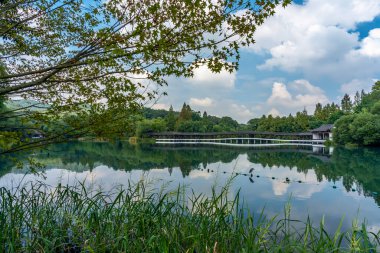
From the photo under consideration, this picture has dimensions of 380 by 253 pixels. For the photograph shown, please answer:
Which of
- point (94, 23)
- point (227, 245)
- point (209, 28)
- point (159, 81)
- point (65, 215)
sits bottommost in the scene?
point (227, 245)

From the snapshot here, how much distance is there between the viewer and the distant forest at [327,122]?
3138cm

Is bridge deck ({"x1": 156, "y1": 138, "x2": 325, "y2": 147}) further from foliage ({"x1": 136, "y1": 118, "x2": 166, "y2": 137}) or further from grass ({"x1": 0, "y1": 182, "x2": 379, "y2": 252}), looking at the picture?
grass ({"x1": 0, "y1": 182, "x2": 379, "y2": 252})

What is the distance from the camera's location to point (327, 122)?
4812cm

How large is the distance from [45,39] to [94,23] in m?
1.08

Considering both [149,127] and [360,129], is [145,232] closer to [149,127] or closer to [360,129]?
[360,129]

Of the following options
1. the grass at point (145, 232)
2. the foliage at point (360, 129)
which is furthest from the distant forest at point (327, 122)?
the grass at point (145, 232)

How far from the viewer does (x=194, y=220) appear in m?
3.38

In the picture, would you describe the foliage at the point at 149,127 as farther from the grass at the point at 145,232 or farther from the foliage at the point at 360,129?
the grass at the point at 145,232

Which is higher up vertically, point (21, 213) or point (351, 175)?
point (21, 213)

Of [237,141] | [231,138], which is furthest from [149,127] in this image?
[237,141]

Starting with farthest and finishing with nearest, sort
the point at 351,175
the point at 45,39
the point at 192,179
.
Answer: the point at 351,175 → the point at 192,179 → the point at 45,39

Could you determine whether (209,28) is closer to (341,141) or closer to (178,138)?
(341,141)

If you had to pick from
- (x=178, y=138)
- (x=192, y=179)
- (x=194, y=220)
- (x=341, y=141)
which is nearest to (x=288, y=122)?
(x=341, y=141)

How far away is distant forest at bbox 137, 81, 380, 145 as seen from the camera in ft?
103
